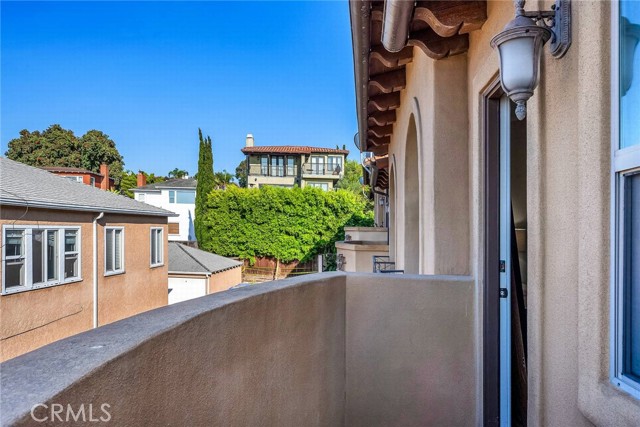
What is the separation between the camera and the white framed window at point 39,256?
9.10 m

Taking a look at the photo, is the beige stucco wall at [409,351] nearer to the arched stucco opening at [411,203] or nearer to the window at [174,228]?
the arched stucco opening at [411,203]

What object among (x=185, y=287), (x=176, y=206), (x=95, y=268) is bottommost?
(x=185, y=287)

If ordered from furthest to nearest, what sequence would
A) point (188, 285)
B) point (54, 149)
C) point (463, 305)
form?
point (54, 149) < point (188, 285) < point (463, 305)

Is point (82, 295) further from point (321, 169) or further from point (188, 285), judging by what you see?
point (321, 169)

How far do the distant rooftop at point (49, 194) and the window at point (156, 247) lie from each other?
135 cm

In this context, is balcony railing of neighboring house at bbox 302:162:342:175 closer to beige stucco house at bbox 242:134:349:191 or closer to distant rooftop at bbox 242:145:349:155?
beige stucco house at bbox 242:134:349:191

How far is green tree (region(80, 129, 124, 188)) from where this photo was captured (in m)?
34.3

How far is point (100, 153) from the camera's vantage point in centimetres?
3781

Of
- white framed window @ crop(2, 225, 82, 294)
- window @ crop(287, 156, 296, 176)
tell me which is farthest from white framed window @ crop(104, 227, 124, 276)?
window @ crop(287, 156, 296, 176)

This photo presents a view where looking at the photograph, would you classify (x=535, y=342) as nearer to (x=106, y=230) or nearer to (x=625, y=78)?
(x=625, y=78)

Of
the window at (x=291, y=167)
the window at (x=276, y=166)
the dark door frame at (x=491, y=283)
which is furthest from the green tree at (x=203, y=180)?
the dark door frame at (x=491, y=283)

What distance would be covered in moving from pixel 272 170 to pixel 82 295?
31409 mm

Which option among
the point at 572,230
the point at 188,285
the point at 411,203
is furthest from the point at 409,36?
the point at 188,285

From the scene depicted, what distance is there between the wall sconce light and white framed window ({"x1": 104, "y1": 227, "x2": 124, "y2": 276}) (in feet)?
41.9
